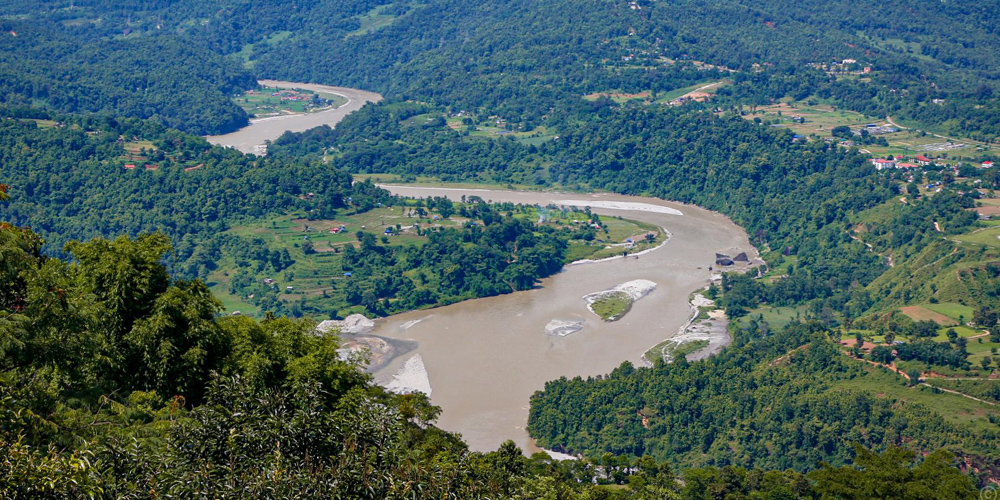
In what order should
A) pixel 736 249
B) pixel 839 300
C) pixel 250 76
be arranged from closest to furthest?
1. pixel 839 300
2. pixel 736 249
3. pixel 250 76

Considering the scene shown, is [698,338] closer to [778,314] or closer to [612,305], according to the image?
[612,305]

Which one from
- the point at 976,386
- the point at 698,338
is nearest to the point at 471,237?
the point at 698,338

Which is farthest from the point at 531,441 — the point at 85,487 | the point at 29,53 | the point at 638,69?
the point at 29,53

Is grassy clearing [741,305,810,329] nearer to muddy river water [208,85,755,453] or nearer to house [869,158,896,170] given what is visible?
muddy river water [208,85,755,453]

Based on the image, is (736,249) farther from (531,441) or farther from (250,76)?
(250,76)

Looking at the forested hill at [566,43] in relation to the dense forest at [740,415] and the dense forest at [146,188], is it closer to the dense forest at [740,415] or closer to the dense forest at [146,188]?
the dense forest at [146,188]

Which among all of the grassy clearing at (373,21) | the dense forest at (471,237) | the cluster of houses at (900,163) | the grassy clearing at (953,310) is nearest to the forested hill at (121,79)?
the dense forest at (471,237)

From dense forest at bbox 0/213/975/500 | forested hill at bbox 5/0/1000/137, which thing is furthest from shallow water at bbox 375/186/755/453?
forested hill at bbox 5/0/1000/137
